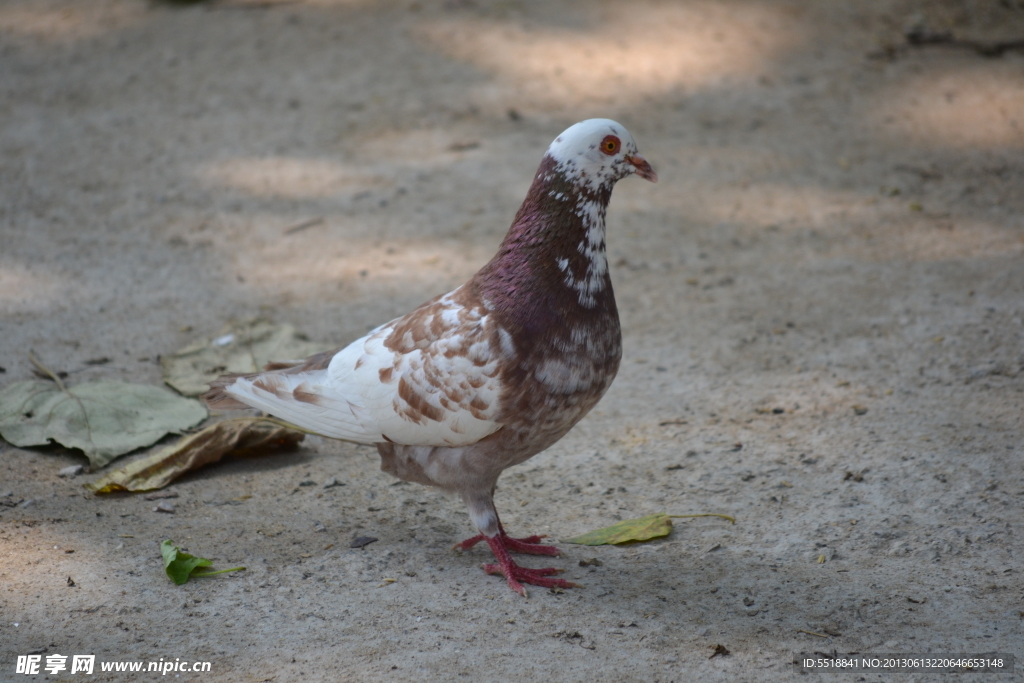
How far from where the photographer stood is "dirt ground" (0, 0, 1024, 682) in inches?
114

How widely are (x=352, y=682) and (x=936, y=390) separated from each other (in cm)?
289

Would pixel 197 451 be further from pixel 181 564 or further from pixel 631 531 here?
pixel 631 531

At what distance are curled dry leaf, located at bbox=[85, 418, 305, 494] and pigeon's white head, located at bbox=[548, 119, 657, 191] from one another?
68.2 inches

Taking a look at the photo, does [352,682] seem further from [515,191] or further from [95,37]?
[95,37]

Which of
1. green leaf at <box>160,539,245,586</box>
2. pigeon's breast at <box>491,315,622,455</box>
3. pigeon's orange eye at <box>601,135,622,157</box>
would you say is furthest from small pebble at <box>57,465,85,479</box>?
pigeon's orange eye at <box>601,135,622,157</box>

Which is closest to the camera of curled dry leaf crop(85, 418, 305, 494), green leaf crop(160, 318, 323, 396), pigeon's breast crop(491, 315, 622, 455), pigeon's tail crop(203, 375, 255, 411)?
pigeon's breast crop(491, 315, 622, 455)

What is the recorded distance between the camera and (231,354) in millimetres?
4441

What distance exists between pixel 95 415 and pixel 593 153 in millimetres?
2424

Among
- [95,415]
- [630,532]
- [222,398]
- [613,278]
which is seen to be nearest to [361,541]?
[222,398]

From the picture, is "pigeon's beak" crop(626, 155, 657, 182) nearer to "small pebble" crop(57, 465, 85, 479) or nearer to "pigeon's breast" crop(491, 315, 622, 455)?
"pigeon's breast" crop(491, 315, 622, 455)

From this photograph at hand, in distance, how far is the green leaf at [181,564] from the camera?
9.85 ft

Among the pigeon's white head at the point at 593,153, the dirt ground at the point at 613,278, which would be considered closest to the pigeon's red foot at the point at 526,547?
the dirt ground at the point at 613,278

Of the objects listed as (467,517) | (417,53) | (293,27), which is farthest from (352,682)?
(293,27)

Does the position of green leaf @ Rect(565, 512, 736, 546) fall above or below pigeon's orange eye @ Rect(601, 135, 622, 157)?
below
